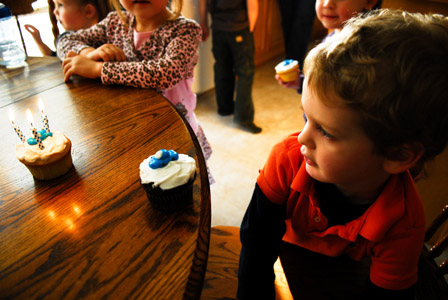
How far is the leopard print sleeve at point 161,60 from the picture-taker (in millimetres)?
1108

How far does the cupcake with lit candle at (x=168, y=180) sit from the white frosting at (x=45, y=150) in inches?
8.5

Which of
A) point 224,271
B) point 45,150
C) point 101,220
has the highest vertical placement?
point 45,150

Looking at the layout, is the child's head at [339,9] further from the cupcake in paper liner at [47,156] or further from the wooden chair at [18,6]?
the wooden chair at [18,6]

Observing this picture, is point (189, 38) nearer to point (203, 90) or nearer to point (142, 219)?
point (142, 219)

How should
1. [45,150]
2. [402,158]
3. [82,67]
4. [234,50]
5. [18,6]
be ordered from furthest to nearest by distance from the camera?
[234,50], [18,6], [82,67], [45,150], [402,158]

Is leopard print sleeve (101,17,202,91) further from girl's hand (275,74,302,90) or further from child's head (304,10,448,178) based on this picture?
child's head (304,10,448,178)

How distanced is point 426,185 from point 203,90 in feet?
7.56

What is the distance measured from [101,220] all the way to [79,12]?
1.54m

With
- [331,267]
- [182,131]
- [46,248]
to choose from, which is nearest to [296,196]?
[331,267]

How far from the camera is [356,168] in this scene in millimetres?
639

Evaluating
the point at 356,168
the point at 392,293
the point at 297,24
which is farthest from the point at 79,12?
the point at 297,24

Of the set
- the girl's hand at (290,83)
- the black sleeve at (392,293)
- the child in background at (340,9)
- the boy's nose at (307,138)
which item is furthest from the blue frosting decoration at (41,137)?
the child in background at (340,9)

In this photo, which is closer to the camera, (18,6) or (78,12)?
(18,6)

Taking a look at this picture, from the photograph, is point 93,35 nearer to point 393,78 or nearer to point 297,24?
point 393,78
